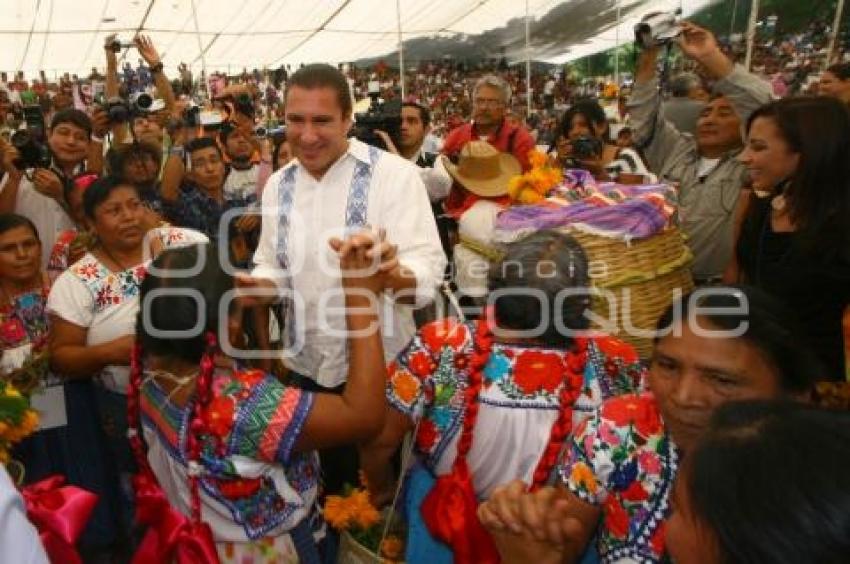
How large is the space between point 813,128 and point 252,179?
2835 millimetres

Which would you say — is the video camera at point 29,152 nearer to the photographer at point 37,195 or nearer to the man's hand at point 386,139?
the photographer at point 37,195

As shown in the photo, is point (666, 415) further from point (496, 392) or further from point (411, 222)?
point (411, 222)

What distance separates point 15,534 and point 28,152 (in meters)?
2.72

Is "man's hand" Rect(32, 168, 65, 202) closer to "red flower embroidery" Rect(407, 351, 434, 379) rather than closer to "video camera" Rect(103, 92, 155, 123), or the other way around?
"video camera" Rect(103, 92, 155, 123)

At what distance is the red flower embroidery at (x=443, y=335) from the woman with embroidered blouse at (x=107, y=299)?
909 millimetres

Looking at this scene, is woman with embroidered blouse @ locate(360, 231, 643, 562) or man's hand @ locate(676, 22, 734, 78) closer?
woman with embroidered blouse @ locate(360, 231, 643, 562)

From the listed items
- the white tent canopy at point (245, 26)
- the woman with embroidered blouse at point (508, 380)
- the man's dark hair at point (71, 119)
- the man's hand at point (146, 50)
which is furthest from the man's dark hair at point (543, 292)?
the white tent canopy at point (245, 26)

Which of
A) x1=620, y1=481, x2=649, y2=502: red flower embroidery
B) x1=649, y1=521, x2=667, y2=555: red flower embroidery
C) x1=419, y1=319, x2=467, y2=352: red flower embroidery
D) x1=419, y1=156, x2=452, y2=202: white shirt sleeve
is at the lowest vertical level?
x1=649, y1=521, x2=667, y2=555: red flower embroidery

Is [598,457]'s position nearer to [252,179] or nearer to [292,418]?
[292,418]

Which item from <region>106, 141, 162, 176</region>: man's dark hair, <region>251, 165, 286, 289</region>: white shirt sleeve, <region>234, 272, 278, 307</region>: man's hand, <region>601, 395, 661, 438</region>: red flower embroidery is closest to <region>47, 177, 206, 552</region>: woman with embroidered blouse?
<region>251, 165, 286, 289</region>: white shirt sleeve

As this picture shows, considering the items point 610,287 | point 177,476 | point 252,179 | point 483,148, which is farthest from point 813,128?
point 252,179

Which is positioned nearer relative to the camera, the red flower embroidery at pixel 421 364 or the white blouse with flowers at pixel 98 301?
the red flower embroidery at pixel 421 364

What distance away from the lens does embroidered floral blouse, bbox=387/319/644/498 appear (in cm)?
141

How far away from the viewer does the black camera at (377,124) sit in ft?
10.5
